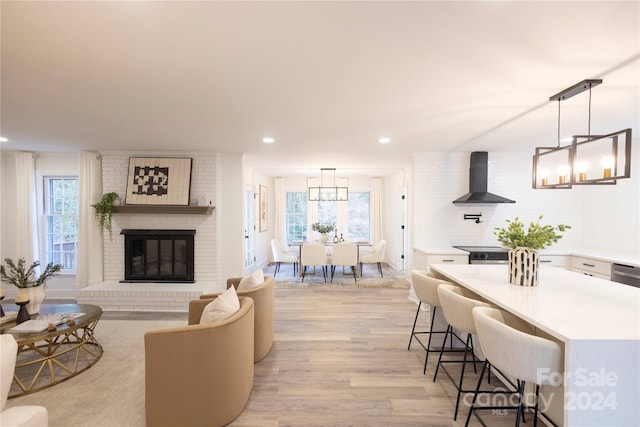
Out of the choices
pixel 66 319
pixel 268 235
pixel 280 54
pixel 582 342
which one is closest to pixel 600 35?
pixel 582 342

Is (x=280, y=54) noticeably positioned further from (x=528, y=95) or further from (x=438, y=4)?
(x=528, y=95)

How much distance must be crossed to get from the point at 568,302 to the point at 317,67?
2.35m

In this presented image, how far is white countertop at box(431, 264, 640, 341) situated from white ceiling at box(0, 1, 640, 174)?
5.26 feet

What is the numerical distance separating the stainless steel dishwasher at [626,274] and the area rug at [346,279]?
2958 mm

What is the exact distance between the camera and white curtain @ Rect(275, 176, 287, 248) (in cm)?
835

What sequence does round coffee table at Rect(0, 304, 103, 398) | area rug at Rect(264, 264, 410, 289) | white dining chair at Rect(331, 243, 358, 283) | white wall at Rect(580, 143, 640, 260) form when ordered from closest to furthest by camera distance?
round coffee table at Rect(0, 304, 103, 398) < white wall at Rect(580, 143, 640, 260) < area rug at Rect(264, 264, 410, 289) < white dining chair at Rect(331, 243, 358, 283)

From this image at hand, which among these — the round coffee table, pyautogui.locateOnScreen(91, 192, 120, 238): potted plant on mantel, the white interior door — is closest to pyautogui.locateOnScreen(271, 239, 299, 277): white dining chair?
the white interior door

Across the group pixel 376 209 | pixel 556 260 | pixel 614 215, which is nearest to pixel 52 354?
pixel 556 260

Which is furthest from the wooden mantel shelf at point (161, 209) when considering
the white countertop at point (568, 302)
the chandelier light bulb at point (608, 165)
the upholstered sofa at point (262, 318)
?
the chandelier light bulb at point (608, 165)

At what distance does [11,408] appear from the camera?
4.82ft

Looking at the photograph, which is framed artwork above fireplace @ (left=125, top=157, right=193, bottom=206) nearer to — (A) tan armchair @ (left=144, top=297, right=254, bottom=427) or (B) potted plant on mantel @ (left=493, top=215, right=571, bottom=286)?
(A) tan armchair @ (left=144, top=297, right=254, bottom=427)

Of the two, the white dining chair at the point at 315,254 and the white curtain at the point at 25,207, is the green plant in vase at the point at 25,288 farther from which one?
the white dining chair at the point at 315,254

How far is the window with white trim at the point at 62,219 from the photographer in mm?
5117

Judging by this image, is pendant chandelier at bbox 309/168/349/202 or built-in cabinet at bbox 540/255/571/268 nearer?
built-in cabinet at bbox 540/255/571/268
